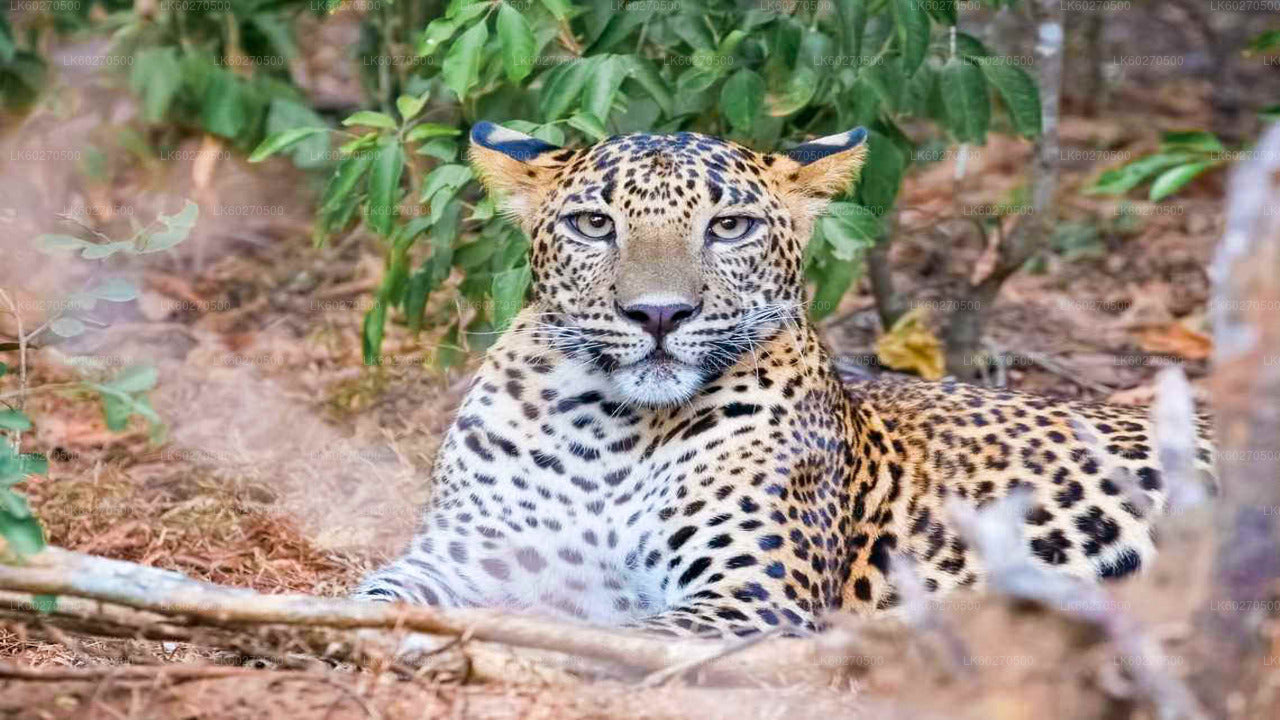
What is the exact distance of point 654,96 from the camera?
739cm

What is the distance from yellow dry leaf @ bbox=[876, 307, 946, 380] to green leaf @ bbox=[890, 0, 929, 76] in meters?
2.76

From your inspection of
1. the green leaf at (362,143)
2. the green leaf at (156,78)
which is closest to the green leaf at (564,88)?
Answer: the green leaf at (362,143)

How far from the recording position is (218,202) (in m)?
11.9

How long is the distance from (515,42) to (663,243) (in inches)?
43.6

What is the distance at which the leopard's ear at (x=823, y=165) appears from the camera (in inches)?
263

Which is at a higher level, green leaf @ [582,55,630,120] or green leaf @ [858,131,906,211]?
green leaf @ [582,55,630,120]

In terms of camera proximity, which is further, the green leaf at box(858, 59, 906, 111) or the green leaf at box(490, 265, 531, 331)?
the green leaf at box(858, 59, 906, 111)

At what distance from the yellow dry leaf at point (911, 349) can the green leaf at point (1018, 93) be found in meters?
2.00

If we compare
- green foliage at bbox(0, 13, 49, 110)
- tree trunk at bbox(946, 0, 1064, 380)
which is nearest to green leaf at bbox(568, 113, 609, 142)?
tree trunk at bbox(946, 0, 1064, 380)

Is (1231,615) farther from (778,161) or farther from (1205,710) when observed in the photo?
(778,161)

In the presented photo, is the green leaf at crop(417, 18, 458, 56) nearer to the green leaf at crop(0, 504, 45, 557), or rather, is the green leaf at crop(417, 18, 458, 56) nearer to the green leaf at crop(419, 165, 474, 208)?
the green leaf at crop(419, 165, 474, 208)

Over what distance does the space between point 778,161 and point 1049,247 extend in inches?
224

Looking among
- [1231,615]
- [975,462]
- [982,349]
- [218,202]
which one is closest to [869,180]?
[975,462]

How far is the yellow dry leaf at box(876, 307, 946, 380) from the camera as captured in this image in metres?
9.66
